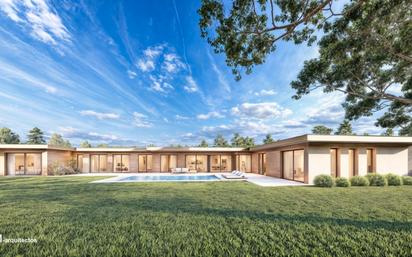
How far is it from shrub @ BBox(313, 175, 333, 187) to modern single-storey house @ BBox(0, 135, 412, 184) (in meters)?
0.67

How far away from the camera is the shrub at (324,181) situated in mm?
10000

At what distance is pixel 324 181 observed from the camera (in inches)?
396

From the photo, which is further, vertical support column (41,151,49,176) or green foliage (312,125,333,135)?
green foliage (312,125,333,135)

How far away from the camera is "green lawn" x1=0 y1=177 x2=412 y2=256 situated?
3176mm

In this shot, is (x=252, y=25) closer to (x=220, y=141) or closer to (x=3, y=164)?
(x=3, y=164)

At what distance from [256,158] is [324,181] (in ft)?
28.7

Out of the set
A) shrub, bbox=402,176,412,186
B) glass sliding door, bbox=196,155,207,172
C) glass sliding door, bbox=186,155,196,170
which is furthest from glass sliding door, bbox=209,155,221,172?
shrub, bbox=402,176,412,186

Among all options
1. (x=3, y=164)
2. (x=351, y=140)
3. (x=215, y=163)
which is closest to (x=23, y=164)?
(x=3, y=164)

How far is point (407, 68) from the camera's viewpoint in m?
8.70

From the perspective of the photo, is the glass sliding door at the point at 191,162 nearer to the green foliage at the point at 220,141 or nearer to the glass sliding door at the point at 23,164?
the glass sliding door at the point at 23,164

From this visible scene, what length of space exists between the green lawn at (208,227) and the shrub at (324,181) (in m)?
3.29

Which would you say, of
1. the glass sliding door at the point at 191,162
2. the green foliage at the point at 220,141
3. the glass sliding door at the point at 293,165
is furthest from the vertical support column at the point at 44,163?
the green foliage at the point at 220,141

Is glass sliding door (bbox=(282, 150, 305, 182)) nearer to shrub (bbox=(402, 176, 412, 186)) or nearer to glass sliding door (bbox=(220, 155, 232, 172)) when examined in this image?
shrub (bbox=(402, 176, 412, 186))

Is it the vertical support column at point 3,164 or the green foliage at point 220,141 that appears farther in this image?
the green foliage at point 220,141
